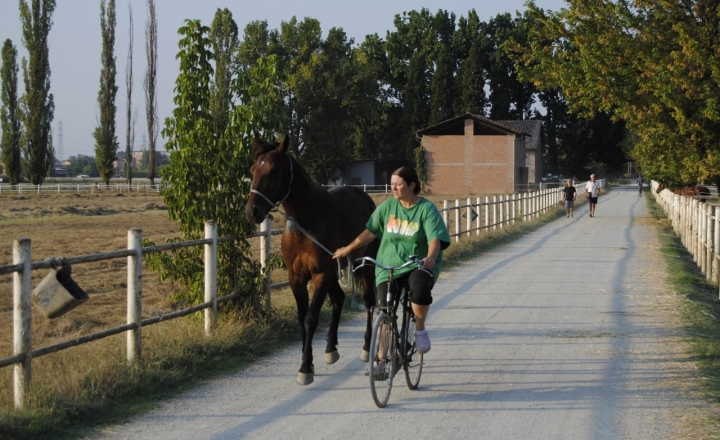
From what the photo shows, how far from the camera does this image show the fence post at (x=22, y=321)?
19.6 ft

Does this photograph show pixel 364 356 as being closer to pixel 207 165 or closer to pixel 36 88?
pixel 207 165

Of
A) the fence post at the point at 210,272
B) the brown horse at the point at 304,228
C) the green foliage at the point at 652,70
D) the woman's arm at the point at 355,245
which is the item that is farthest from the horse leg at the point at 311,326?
the green foliage at the point at 652,70

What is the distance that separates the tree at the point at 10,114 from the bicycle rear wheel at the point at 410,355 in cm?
6019

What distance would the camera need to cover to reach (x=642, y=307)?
38.5ft

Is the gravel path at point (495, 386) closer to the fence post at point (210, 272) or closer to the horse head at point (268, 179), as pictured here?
the fence post at point (210, 272)

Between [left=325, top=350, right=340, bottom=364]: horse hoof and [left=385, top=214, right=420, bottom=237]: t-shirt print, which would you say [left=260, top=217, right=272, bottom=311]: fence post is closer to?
[left=325, top=350, right=340, bottom=364]: horse hoof

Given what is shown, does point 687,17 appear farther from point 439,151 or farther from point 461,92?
point 461,92

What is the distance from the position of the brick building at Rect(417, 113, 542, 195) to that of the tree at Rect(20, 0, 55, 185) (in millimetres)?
29569

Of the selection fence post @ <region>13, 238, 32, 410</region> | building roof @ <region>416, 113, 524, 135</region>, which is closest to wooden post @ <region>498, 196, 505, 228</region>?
fence post @ <region>13, 238, 32, 410</region>

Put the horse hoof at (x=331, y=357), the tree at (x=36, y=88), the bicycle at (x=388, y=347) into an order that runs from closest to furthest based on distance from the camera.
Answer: the bicycle at (x=388, y=347) < the horse hoof at (x=331, y=357) < the tree at (x=36, y=88)

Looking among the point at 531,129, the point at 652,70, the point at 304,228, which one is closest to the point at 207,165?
the point at 304,228

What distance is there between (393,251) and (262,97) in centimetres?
360

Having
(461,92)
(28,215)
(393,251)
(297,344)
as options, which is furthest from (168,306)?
(461,92)

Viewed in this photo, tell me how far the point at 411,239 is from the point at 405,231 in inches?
3.1
